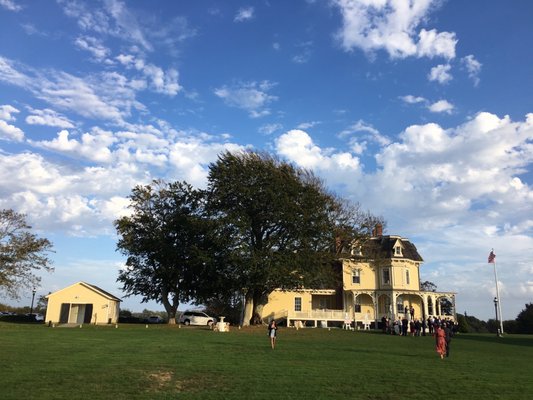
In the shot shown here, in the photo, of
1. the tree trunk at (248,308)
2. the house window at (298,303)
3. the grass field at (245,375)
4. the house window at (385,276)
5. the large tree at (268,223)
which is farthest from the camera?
the house window at (298,303)

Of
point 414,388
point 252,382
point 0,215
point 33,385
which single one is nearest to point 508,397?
point 414,388

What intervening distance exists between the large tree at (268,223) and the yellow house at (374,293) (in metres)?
9.58

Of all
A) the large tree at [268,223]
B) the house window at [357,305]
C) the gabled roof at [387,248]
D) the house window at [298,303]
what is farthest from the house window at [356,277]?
the large tree at [268,223]

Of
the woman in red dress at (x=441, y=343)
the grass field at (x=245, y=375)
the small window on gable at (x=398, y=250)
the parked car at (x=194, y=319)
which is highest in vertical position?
the small window on gable at (x=398, y=250)

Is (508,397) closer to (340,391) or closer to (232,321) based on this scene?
(340,391)

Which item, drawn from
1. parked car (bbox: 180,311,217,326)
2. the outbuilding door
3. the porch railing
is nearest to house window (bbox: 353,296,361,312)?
the porch railing

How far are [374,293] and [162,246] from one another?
23.5 meters

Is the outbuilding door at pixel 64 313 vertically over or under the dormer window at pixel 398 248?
under

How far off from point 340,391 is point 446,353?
1097cm

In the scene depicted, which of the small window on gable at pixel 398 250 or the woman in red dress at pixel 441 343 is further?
the small window on gable at pixel 398 250

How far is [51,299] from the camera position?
167 ft

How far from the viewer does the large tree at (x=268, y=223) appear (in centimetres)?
4038

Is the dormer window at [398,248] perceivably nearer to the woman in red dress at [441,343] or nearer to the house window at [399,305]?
the house window at [399,305]

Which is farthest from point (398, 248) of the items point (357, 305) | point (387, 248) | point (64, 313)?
point (64, 313)
